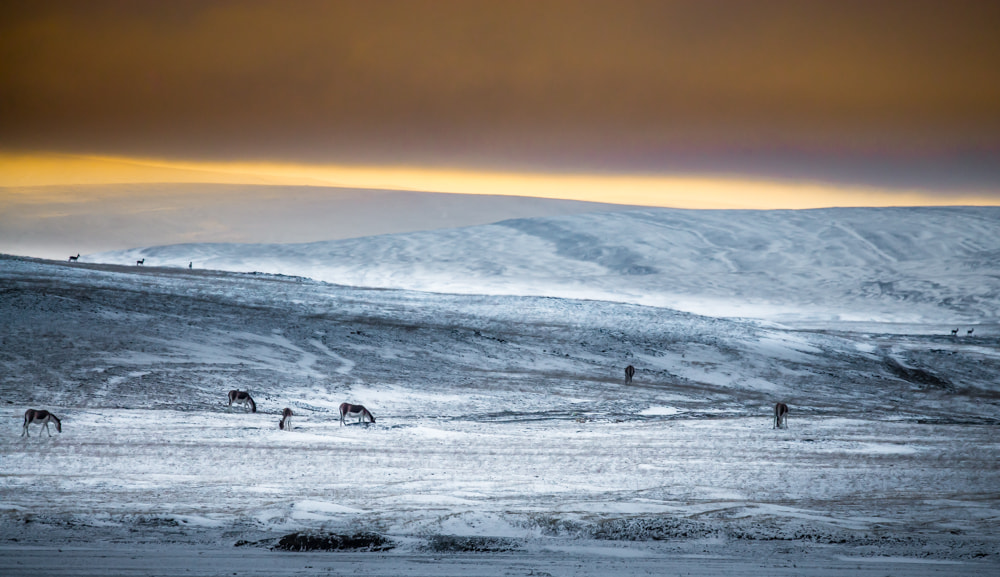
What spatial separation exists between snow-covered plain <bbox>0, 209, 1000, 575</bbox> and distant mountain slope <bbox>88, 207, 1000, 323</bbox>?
2376 centimetres

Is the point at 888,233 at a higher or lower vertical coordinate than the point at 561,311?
higher

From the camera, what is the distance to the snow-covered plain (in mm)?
11875

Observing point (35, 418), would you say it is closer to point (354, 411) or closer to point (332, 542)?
point (354, 411)

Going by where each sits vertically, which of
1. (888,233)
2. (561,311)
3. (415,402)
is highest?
(888,233)

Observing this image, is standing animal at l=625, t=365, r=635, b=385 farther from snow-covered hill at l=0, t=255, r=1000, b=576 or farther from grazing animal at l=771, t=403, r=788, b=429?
grazing animal at l=771, t=403, r=788, b=429

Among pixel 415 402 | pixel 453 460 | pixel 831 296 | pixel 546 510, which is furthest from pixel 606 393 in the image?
pixel 831 296

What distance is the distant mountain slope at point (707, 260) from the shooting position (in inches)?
3310

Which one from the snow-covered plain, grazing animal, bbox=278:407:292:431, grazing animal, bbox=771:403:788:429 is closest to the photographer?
the snow-covered plain

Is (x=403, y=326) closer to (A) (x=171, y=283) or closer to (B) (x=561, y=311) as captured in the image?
(B) (x=561, y=311)

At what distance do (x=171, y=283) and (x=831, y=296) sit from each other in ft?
189

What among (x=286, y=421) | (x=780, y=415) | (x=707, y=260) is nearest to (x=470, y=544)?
(x=286, y=421)

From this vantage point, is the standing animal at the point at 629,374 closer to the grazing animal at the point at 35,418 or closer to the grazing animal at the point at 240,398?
the grazing animal at the point at 240,398

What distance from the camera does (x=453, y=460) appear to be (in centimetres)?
1912

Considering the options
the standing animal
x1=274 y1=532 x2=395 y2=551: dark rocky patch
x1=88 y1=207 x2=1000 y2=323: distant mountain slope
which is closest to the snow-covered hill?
x1=274 y1=532 x2=395 y2=551: dark rocky patch
